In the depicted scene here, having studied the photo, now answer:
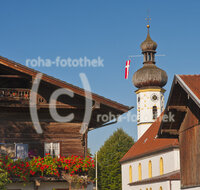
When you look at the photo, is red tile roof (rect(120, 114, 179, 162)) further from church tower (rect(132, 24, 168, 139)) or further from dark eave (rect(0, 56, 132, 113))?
dark eave (rect(0, 56, 132, 113))

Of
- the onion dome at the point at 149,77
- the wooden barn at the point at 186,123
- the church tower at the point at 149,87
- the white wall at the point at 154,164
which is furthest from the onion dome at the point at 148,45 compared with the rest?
the wooden barn at the point at 186,123

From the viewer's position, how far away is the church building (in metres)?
47.1

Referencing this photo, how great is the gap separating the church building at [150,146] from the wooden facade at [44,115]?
3.49 m

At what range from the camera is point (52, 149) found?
2409 centimetres

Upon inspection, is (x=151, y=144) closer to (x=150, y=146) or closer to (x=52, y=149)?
(x=150, y=146)

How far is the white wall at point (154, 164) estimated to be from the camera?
153ft

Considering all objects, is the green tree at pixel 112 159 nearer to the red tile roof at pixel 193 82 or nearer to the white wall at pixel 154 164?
the white wall at pixel 154 164

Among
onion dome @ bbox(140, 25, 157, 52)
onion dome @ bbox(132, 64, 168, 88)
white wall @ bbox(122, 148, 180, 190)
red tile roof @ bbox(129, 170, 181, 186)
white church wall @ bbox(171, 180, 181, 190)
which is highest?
onion dome @ bbox(140, 25, 157, 52)

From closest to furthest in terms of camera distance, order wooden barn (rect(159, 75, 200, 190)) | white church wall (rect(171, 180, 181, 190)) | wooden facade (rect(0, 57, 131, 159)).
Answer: wooden barn (rect(159, 75, 200, 190)) → wooden facade (rect(0, 57, 131, 159)) → white church wall (rect(171, 180, 181, 190))

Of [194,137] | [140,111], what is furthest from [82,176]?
[140,111]

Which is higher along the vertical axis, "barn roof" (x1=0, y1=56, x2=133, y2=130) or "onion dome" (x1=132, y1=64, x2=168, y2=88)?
"onion dome" (x1=132, y1=64, x2=168, y2=88)

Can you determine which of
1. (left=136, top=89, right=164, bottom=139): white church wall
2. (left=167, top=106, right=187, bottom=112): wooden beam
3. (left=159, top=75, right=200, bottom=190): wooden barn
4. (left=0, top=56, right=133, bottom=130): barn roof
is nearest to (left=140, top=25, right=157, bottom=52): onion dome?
(left=136, top=89, right=164, bottom=139): white church wall

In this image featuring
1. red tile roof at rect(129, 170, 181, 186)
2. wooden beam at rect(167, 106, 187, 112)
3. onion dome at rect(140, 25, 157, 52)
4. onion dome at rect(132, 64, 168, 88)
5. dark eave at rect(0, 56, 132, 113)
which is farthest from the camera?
onion dome at rect(140, 25, 157, 52)

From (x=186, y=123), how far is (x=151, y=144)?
33042 millimetres
